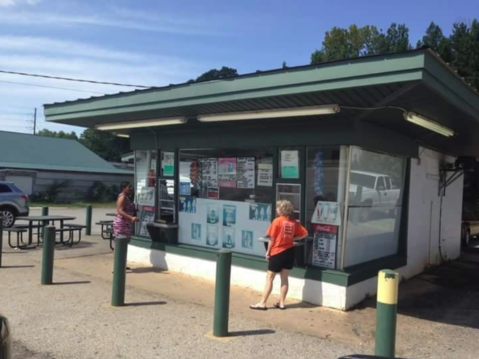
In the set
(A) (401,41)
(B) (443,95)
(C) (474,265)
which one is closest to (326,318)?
(B) (443,95)

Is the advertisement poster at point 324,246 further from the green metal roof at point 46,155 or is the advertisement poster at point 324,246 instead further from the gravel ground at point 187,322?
the green metal roof at point 46,155

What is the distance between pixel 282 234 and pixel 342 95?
206 cm

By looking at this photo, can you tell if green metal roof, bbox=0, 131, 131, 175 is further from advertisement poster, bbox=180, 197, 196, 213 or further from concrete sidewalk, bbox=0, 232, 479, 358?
concrete sidewalk, bbox=0, 232, 479, 358

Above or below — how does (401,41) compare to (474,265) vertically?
above

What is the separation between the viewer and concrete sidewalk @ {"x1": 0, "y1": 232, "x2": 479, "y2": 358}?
4852 mm

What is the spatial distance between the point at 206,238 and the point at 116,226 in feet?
5.68

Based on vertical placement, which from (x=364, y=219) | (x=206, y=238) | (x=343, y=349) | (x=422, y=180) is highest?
(x=422, y=180)

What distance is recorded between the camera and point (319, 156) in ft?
23.8

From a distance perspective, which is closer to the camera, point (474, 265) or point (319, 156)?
Result: point (319, 156)

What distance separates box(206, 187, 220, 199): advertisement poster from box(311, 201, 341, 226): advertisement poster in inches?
83.2

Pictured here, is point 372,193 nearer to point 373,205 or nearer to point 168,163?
point 373,205

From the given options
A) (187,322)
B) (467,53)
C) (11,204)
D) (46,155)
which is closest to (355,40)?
(467,53)

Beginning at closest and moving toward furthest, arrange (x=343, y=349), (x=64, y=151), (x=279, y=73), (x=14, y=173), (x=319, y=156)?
(x=343, y=349) < (x=279, y=73) < (x=319, y=156) < (x=14, y=173) < (x=64, y=151)

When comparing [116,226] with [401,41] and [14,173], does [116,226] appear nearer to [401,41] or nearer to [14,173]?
[14,173]
